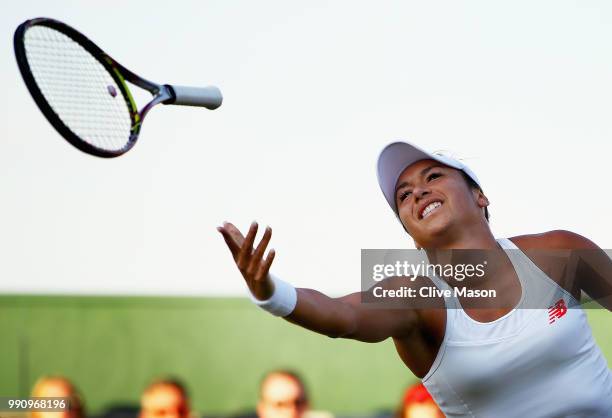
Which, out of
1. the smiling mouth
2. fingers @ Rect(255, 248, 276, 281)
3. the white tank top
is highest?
the smiling mouth

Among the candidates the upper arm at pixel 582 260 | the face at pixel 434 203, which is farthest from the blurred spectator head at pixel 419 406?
the face at pixel 434 203

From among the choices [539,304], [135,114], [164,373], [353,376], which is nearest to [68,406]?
[164,373]

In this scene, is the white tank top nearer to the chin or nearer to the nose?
the chin

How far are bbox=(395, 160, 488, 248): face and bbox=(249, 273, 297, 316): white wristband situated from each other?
2.51 ft

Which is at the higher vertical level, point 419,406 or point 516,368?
point 419,406

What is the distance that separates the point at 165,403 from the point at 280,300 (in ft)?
12.8

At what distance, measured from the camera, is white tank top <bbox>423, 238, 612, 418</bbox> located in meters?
4.16

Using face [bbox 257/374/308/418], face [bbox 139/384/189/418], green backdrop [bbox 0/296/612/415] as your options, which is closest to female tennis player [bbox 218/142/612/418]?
face [bbox 257/374/308/418]

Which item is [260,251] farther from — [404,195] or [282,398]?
[282,398]

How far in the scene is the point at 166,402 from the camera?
24.6 ft

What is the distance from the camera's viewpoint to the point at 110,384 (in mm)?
9281

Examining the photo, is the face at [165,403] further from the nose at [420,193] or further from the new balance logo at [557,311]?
the new balance logo at [557,311]

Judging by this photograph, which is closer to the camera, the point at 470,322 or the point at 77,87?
the point at 470,322

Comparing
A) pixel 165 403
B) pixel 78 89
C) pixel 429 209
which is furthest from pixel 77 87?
pixel 165 403
